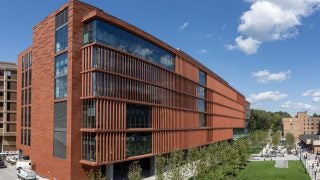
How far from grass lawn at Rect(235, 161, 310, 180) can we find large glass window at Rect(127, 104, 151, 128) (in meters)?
20.7

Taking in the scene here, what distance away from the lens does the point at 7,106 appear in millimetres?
97000

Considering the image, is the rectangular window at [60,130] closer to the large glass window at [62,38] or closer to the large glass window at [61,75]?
the large glass window at [61,75]

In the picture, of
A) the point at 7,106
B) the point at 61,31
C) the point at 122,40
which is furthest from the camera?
the point at 7,106

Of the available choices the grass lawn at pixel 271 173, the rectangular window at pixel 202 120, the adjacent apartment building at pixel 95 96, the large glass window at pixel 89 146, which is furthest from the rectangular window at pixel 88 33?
the rectangular window at pixel 202 120

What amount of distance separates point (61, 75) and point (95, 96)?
26.6ft

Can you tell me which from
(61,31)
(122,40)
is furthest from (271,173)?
(61,31)

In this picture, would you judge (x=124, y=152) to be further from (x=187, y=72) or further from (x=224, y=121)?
(x=224, y=121)

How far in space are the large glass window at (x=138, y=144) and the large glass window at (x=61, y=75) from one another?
39.9 feet

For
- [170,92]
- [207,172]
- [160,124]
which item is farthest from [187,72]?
[207,172]

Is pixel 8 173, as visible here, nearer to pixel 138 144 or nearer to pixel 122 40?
pixel 138 144

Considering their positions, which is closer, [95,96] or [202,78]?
[95,96]

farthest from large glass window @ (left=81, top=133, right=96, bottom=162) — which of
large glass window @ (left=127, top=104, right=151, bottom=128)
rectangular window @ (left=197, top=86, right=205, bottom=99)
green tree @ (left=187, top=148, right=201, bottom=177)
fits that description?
rectangular window @ (left=197, top=86, right=205, bottom=99)

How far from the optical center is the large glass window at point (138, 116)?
190 feet

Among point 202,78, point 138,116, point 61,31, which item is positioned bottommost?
point 138,116
